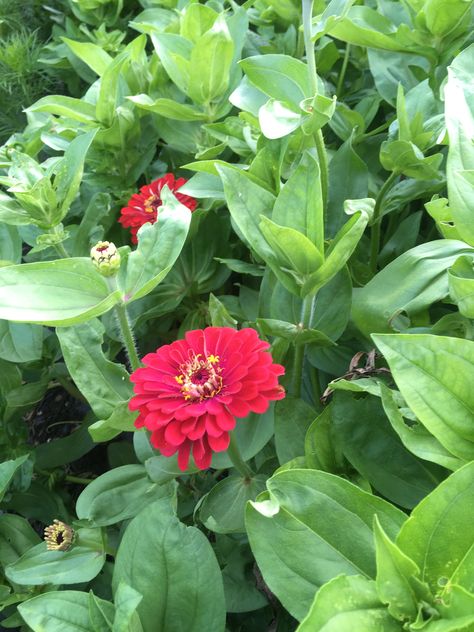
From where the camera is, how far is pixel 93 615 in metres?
0.51

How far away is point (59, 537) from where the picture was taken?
0.73 meters

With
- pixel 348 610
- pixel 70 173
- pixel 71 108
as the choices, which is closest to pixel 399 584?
pixel 348 610

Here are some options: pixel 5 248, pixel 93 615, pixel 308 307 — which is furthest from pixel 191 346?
pixel 5 248

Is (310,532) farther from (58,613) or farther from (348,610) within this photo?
(58,613)

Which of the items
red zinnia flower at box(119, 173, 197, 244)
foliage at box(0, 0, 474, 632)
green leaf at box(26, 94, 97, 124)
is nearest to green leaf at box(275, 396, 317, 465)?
foliage at box(0, 0, 474, 632)

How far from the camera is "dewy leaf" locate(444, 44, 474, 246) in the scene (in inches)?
20.8

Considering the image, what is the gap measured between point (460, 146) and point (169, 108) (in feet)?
1.56

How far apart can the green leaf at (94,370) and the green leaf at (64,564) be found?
0.56 ft

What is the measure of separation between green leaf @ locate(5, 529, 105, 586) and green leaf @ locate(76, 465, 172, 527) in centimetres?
3

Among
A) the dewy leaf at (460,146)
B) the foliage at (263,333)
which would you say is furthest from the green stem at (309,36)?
the dewy leaf at (460,146)

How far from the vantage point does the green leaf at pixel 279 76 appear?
736 millimetres

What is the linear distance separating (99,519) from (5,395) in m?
0.33

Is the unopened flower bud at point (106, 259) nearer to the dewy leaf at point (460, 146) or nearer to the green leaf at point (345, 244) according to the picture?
the green leaf at point (345, 244)

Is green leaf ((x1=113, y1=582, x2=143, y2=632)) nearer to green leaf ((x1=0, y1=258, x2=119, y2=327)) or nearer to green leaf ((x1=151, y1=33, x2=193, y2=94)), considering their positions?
green leaf ((x1=0, y1=258, x2=119, y2=327))
